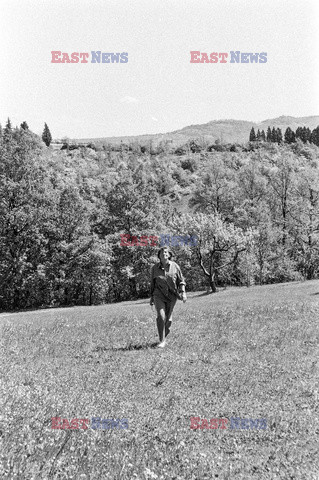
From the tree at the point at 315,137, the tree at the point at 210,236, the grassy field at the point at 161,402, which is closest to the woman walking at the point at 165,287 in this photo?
the grassy field at the point at 161,402

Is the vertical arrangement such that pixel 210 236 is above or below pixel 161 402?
below

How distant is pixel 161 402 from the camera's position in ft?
24.5

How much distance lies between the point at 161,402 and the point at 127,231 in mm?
51520

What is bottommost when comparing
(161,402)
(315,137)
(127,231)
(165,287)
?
(127,231)

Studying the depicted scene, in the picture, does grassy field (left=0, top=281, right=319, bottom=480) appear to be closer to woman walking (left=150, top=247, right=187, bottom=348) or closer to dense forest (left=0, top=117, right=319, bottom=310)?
woman walking (left=150, top=247, right=187, bottom=348)

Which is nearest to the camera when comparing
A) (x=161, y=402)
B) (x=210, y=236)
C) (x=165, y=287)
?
(x=161, y=402)

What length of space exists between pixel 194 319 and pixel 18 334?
24.0 feet

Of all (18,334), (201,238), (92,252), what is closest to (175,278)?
(18,334)

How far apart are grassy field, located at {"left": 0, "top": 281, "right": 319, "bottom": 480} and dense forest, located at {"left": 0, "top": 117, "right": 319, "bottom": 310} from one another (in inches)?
1398

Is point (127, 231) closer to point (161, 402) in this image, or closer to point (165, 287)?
point (165, 287)

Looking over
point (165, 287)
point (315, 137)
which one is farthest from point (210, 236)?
point (315, 137)

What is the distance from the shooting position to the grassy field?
197 inches

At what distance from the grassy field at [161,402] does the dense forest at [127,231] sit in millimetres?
35512

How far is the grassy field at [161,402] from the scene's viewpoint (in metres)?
5.00
